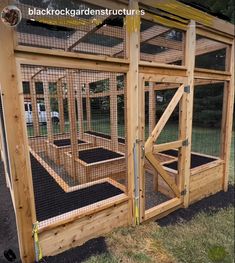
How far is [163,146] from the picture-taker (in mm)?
2799

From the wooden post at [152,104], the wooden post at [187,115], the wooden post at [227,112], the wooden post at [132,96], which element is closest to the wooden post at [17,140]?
the wooden post at [132,96]

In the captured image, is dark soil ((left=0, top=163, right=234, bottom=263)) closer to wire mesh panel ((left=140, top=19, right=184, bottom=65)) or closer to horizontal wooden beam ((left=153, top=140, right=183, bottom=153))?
horizontal wooden beam ((left=153, top=140, right=183, bottom=153))

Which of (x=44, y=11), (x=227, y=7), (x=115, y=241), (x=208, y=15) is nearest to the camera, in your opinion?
(x=44, y=11)

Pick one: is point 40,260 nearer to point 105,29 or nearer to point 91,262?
point 91,262

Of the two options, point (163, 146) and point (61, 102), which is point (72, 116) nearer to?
point (163, 146)

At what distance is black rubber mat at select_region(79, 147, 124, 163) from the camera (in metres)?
4.27

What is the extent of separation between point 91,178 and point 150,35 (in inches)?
102

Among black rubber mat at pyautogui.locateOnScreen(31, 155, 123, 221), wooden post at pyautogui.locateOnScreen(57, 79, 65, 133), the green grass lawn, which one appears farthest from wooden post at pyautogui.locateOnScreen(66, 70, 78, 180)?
the green grass lawn

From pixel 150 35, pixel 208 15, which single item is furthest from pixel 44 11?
pixel 208 15

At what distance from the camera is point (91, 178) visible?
12.6 feet

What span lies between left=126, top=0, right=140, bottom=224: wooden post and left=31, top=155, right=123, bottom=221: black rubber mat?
0.41 metres

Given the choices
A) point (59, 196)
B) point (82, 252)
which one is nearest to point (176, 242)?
point (82, 252)

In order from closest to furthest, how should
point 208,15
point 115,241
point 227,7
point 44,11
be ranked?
point 44,11, point 115,241, point 208,15, point 227,7

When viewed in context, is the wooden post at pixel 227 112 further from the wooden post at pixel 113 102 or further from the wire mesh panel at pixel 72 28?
the wire mesh panel at pixel 72 28
